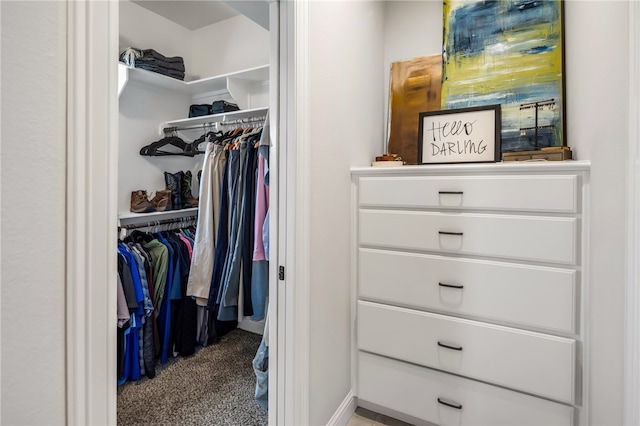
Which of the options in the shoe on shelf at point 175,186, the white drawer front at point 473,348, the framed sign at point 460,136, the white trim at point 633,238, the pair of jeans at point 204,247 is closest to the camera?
the white trim at point 633,238

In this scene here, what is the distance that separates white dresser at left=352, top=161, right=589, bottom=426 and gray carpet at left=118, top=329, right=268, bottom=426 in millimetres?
688

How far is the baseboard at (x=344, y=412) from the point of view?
5.24ft

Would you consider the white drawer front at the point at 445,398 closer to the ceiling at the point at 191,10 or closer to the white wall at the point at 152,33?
the ceiling at the point at 191,10

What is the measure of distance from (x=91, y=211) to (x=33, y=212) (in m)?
0.08

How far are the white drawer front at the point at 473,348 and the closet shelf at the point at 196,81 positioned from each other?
5.94 ft

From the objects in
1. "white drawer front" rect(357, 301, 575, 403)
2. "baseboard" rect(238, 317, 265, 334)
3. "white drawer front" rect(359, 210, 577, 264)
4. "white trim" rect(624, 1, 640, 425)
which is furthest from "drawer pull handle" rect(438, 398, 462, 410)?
"baseboard" rect(238, 317, 265, 334)

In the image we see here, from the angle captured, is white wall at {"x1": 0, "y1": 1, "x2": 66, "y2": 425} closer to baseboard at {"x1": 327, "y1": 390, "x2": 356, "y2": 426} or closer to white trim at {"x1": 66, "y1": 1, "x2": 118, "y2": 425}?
white trim at {"x1": 66, "y1": 1, "x2": 118, "y2": 425}

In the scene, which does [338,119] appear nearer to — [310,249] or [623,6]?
[310,249]

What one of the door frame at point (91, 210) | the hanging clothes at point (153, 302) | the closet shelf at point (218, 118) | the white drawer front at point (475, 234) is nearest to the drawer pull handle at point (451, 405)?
the white drawer front at point (475, 234)

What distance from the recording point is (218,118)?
2707 mm

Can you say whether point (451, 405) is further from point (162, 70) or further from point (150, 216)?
point (162, 70)

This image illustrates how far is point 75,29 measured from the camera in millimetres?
581

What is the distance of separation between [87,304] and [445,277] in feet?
4.46

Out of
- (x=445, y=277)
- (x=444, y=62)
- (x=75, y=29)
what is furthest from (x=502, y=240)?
(x=75, y=29)
